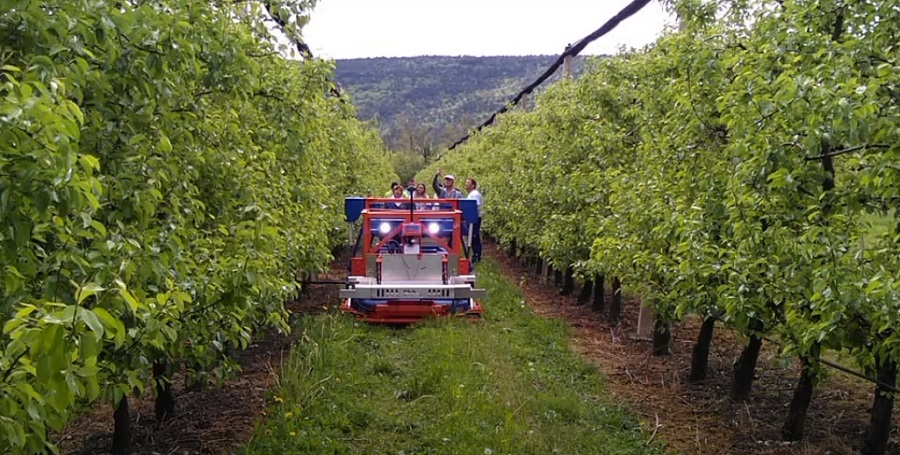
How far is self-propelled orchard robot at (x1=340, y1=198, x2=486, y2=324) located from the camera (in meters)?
11.8

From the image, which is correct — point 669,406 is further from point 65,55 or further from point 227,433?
point 65,55

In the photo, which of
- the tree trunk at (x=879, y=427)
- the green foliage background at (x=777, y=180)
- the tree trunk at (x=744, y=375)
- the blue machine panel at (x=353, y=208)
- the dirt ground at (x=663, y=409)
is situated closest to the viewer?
the green foliage background at (x=777, y=180)

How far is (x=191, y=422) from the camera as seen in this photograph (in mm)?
7375

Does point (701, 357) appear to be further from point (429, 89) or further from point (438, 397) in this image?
point (429, 89)

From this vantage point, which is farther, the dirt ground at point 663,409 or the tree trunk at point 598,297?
the tree trunk at point 598,297

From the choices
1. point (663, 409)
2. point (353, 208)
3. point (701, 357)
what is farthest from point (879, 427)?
point (353, 208)

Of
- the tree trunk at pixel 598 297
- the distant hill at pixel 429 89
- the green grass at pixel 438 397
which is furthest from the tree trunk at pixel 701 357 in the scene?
the distant hill at pixel 429 89

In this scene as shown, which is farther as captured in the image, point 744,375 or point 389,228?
point 389,228

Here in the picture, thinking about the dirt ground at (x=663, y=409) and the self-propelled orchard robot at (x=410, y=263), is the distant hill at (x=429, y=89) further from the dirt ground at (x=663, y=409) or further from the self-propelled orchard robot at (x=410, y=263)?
the dirt ground at (x=663, y=409)

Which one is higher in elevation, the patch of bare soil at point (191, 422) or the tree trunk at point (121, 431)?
the tree trunk at point (121, 431)

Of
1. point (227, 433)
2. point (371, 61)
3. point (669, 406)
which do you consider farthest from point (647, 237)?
point (371, 61)

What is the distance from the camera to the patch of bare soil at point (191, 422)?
6730mm

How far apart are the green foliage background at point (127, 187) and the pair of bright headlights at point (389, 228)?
5.87m

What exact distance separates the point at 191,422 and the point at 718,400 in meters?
5.90
